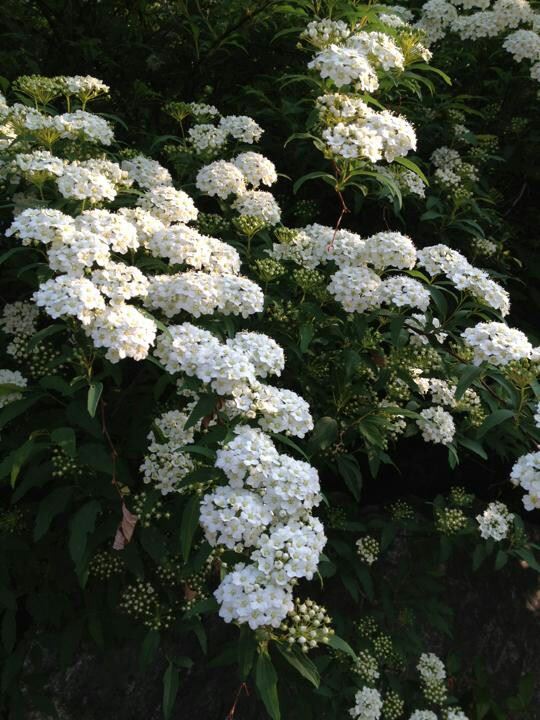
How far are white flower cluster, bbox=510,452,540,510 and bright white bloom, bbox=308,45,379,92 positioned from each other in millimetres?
2075

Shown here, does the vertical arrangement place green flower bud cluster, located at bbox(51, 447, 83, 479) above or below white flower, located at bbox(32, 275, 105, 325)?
below

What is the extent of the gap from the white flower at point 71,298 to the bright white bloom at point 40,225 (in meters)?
0.24

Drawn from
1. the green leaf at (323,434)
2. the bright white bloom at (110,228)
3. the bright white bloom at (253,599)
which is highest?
the bright white bloom at (110,228)

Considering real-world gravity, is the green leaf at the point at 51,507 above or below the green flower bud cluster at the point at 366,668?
above

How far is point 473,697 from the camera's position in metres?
4.34

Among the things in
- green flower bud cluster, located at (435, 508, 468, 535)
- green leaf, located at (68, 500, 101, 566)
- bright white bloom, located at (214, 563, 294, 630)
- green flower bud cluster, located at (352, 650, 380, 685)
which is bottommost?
green flower bud cluster, located at (352, 650, 380, 685)

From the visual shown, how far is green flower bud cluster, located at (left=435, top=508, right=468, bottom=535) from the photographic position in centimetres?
387

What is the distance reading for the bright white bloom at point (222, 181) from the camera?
147 inches

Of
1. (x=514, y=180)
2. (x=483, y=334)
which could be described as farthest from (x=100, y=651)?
(x=514, y=180)

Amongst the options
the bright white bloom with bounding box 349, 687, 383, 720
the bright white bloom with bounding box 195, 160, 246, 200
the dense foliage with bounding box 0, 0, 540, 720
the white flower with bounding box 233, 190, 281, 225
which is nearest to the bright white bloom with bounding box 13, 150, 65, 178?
the dense foliage with bounding box 0, 0, 540, 720

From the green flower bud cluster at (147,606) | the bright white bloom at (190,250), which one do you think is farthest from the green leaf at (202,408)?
the green flower bud cluster at (147,606)

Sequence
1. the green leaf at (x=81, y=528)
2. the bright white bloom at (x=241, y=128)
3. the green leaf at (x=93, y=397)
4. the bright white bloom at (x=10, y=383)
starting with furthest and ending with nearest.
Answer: the bright white bloom at (x=241, y=128), the bright white bloom at (x=10, y=383), the green leaf at (x=81, y=528), the green leaf at (x=93, y=397)

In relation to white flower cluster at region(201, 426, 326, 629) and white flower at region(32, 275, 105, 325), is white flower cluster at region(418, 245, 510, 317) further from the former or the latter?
white flower at region(32, 275, 105, 325)

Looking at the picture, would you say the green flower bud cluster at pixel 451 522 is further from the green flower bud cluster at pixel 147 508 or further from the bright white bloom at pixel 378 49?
the bright white bloom at pixel 378 49
